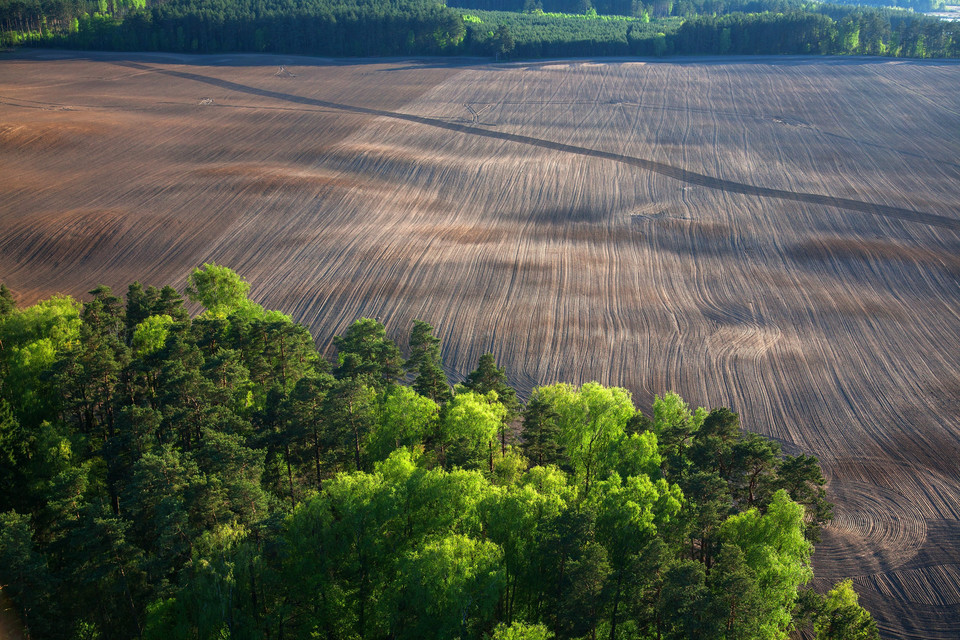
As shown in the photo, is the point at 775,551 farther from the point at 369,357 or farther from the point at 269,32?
the point at 269,32

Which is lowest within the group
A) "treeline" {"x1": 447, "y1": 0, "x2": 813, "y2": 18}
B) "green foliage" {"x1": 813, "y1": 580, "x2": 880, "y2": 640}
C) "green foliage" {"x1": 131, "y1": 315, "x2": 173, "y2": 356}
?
"green foliage" {"x1": 813, "y1": 580, "x2": 880, "y2": 640}

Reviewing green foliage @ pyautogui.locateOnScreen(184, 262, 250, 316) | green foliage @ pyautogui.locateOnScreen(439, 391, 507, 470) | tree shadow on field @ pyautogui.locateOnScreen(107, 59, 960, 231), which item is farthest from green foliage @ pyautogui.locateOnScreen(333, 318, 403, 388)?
tree shadow on field @ pyautogui.locateOnScreen(107, 59, 960, 231)

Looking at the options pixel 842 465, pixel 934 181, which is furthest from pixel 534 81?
pixel 842 465

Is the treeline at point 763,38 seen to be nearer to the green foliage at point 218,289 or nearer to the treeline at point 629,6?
the treeline at point 629,6

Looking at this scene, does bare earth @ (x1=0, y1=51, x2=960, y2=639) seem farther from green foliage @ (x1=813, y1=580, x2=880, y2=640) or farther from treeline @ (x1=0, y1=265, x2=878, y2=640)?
treeline @ (x1=0, y1=265, x2=878, y2=640)

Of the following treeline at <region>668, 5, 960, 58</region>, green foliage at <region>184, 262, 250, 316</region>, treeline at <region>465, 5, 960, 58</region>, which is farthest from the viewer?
treeline at <region>465, 5, 960, 58</region>

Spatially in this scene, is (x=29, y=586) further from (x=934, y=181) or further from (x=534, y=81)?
(x=534, y=81)

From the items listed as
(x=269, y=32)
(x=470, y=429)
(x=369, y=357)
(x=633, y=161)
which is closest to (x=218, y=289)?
(x=369, y=357)

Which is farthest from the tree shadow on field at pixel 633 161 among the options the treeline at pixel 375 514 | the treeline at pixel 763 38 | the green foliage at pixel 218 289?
the green foliage at pixel 218 289
